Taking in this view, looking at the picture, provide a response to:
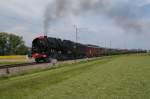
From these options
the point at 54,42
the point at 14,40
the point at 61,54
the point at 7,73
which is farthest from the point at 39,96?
the point at 14,40

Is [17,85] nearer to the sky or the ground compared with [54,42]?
nearer to the ground

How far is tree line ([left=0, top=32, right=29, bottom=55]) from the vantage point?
125 m

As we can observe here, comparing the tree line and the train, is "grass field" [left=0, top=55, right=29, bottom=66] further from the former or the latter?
the tree line

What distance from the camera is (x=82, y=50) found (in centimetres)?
6906

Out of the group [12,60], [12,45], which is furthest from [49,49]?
[12,45]

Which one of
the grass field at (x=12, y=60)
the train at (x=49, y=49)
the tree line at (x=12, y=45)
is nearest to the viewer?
the train at (x=49, y=49)

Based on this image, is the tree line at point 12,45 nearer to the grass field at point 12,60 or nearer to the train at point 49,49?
the grass field at point 12,60

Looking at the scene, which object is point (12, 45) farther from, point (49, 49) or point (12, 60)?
point (49, 49)

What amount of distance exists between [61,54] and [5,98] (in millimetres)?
36594

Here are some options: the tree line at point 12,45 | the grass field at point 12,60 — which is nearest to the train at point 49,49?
the grass field at point 12,60

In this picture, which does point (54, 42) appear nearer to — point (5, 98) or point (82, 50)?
point (82, 50)

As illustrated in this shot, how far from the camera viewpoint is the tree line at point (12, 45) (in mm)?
124900

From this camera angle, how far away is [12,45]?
132000 mm

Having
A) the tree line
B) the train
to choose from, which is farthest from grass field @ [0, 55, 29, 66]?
the tree line
